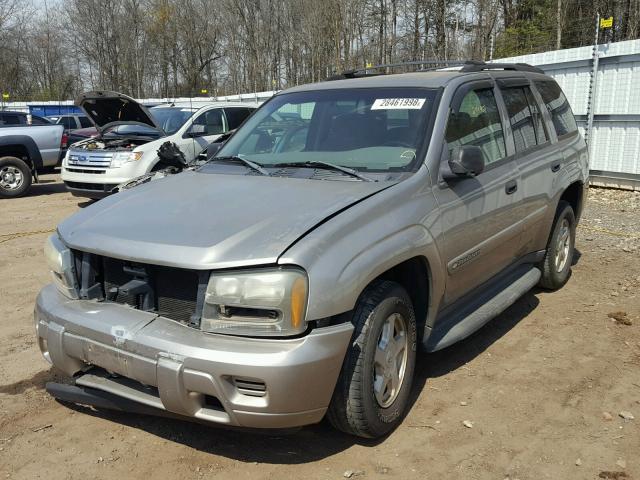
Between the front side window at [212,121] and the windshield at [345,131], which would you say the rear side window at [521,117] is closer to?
the windshield at [345,131]

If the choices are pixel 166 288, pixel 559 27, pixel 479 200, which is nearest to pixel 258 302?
pixel 166 288

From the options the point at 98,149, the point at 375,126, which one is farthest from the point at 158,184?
the point at 98,149

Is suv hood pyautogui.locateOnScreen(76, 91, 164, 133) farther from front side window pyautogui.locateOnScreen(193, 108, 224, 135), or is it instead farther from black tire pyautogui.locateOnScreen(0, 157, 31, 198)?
black tire pyautogui.locateOnScreen(0, 157, 31, 198)

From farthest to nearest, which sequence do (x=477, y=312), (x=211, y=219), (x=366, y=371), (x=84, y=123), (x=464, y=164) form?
(x=84, y=123), (x=477, y=312), (x=464, y=164), (x=211, y=219), (x=366, y=371)

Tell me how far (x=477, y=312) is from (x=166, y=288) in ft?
6.97

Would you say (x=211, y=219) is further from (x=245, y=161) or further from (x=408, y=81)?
(x=408, y=81)

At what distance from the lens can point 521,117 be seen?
472 cm

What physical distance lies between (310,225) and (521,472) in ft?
5.18

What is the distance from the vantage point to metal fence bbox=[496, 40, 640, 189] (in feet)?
32.5

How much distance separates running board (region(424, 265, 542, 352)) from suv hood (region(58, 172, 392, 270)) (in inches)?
39.5

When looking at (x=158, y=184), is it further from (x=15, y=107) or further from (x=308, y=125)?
(x=15, y=107)

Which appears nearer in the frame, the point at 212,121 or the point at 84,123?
the point at 212,121

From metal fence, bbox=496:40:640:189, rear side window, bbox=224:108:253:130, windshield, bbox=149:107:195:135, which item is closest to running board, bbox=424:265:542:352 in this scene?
metal fence, bbox=496:40:640:189

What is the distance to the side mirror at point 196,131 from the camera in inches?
424
